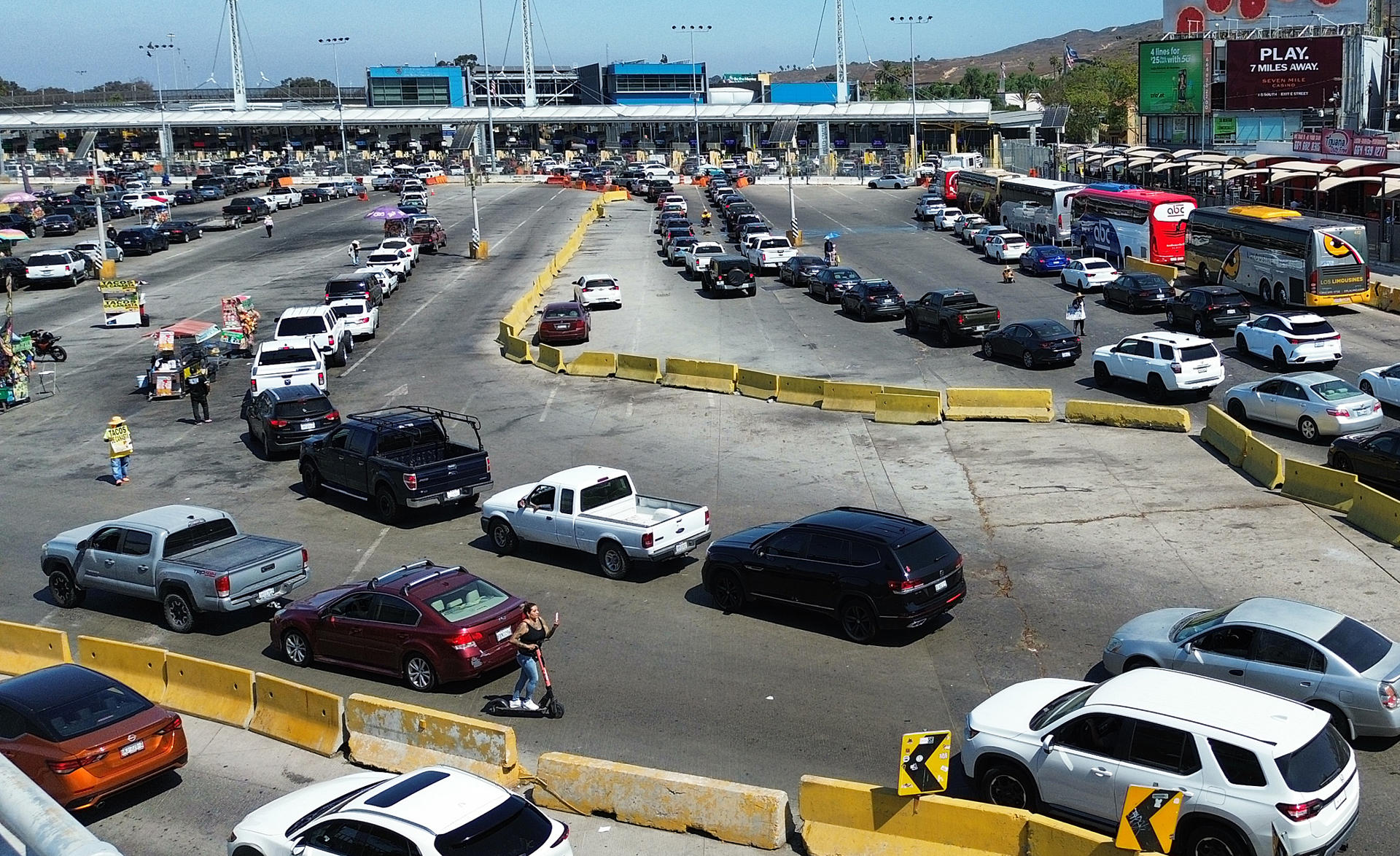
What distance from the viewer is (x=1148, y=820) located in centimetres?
971

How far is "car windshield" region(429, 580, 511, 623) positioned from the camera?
15.5 metres

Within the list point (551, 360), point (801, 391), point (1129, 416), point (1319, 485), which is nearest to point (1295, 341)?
point (1129, 416)

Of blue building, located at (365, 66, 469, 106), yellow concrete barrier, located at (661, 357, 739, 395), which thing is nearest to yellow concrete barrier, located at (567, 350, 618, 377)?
yellow concrete barrier, located at (661, 357, 739, 395)

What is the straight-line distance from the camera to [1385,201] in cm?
5072

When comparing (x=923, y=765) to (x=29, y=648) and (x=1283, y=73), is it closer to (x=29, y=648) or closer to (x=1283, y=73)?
(x=29, y=648)

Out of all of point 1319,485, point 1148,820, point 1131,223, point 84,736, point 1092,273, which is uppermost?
point 1131,223

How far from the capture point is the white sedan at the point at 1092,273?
→ 44969 mm

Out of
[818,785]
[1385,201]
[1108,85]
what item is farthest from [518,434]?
[1108,85]

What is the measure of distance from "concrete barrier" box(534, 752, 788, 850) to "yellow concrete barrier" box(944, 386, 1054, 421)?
18.3 meters

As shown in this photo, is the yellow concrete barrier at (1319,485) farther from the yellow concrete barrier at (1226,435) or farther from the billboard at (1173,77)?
the billboard at (1173,77)

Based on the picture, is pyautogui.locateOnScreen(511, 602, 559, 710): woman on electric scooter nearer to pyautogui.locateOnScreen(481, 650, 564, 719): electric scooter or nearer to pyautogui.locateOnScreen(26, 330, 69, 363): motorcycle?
pyautogui.locateOnScreen(481, 650, 564, 719): electric scooter

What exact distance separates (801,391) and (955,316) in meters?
8.21

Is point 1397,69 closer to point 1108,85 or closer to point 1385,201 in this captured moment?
point 1385,201

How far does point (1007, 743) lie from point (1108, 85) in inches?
6338
